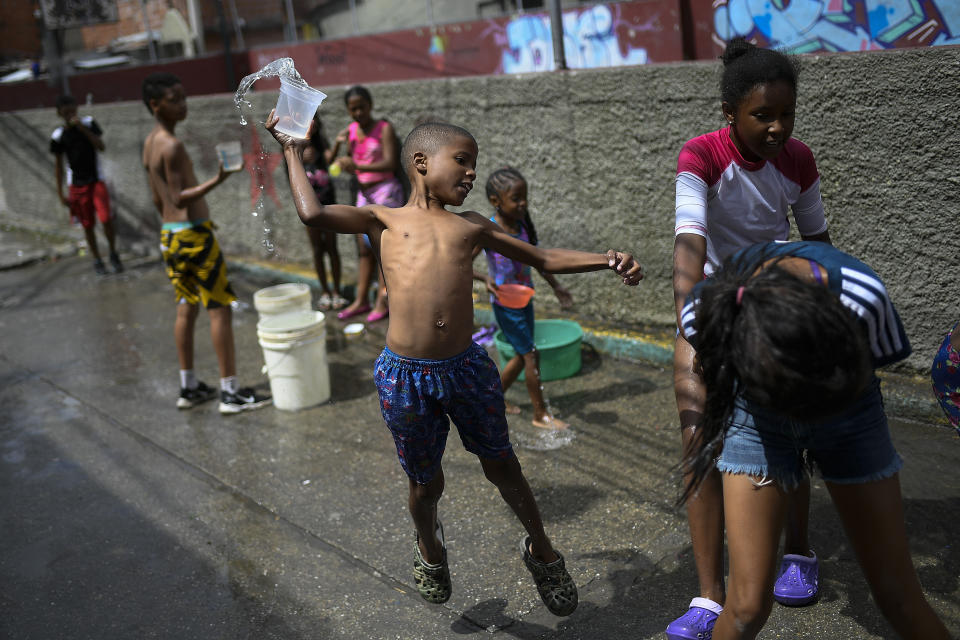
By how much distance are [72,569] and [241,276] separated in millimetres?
5569

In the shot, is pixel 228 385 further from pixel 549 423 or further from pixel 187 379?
pixel 549 423

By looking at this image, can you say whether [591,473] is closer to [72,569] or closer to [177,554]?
[177,554]

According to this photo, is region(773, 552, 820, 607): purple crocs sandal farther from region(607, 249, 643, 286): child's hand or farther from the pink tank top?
the pink tank top

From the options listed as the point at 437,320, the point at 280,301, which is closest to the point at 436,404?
the point at 437,320

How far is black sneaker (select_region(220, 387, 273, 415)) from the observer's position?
215 inches

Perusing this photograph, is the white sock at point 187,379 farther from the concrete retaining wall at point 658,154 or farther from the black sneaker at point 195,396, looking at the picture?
the concrete retaining wall at point 658,154

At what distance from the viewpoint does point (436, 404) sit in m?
2.97

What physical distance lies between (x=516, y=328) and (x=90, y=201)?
7.17 m

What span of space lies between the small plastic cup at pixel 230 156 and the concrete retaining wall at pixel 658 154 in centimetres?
37

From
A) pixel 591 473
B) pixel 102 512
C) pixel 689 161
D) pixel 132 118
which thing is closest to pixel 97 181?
pixel 132 118

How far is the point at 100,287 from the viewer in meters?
9.32

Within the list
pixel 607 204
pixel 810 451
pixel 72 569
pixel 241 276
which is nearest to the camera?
pixel 810 451

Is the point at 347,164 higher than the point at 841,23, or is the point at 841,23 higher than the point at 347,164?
the point at 841,23

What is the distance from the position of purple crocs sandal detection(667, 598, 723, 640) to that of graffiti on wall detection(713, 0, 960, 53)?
4477 millimetres
